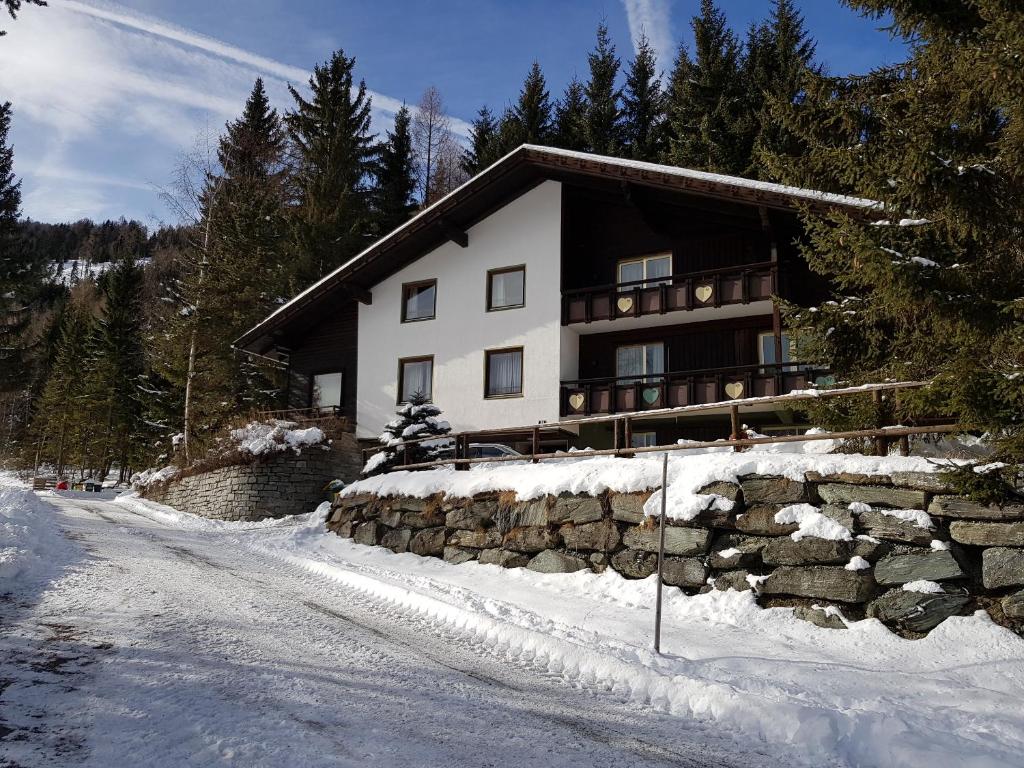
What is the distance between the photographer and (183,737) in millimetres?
3967

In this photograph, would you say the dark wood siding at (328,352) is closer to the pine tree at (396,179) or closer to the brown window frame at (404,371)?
the brown window frame at (404,371)

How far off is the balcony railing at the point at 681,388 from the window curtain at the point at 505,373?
1782 mm

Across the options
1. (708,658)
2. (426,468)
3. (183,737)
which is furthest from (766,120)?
(183,737)

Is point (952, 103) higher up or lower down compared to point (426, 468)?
higher up

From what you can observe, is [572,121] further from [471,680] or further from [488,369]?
[471,680]

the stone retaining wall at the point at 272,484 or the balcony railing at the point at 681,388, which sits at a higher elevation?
the balcony railing at the point at 681,388

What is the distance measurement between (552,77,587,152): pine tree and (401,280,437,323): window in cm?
1591

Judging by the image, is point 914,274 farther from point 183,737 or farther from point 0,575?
point 0,575

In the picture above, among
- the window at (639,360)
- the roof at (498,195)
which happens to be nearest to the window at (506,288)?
the roof at (498,195)

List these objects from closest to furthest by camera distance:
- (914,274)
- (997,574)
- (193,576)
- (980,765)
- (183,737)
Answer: (183,737), (980,765), (914,274), (997,574), (193,576)

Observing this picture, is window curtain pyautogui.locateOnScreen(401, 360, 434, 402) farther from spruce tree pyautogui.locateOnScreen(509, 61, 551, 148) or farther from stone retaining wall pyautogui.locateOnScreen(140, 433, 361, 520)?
spruce tree pyautogui.locateOnScreen(509, 61, 551, 148)

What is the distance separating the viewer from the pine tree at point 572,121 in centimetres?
3741

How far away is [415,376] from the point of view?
79.7 ft

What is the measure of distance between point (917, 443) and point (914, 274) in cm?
390
